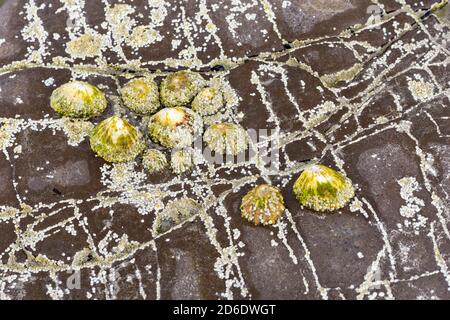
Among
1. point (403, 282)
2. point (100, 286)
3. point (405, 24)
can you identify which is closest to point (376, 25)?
point (405, 24)

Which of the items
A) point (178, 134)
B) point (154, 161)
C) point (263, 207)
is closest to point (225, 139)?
point (178, 134)

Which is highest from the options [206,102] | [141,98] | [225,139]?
[141,98]

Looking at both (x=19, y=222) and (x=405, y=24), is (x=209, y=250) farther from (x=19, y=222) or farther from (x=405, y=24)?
(x=405, y=24)

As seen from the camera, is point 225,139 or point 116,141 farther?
point 225,139

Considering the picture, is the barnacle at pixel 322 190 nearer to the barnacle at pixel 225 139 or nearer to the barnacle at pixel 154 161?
the barnacle at pixel 225 139

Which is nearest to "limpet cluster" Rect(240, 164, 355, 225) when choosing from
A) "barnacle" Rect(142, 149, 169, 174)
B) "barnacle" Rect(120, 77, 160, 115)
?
"barnacle" Rect(142, 149, 169, 174)

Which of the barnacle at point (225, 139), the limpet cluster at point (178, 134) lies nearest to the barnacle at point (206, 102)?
the limpet cluster at point (178, 134)

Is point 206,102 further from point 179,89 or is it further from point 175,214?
point 175,214
